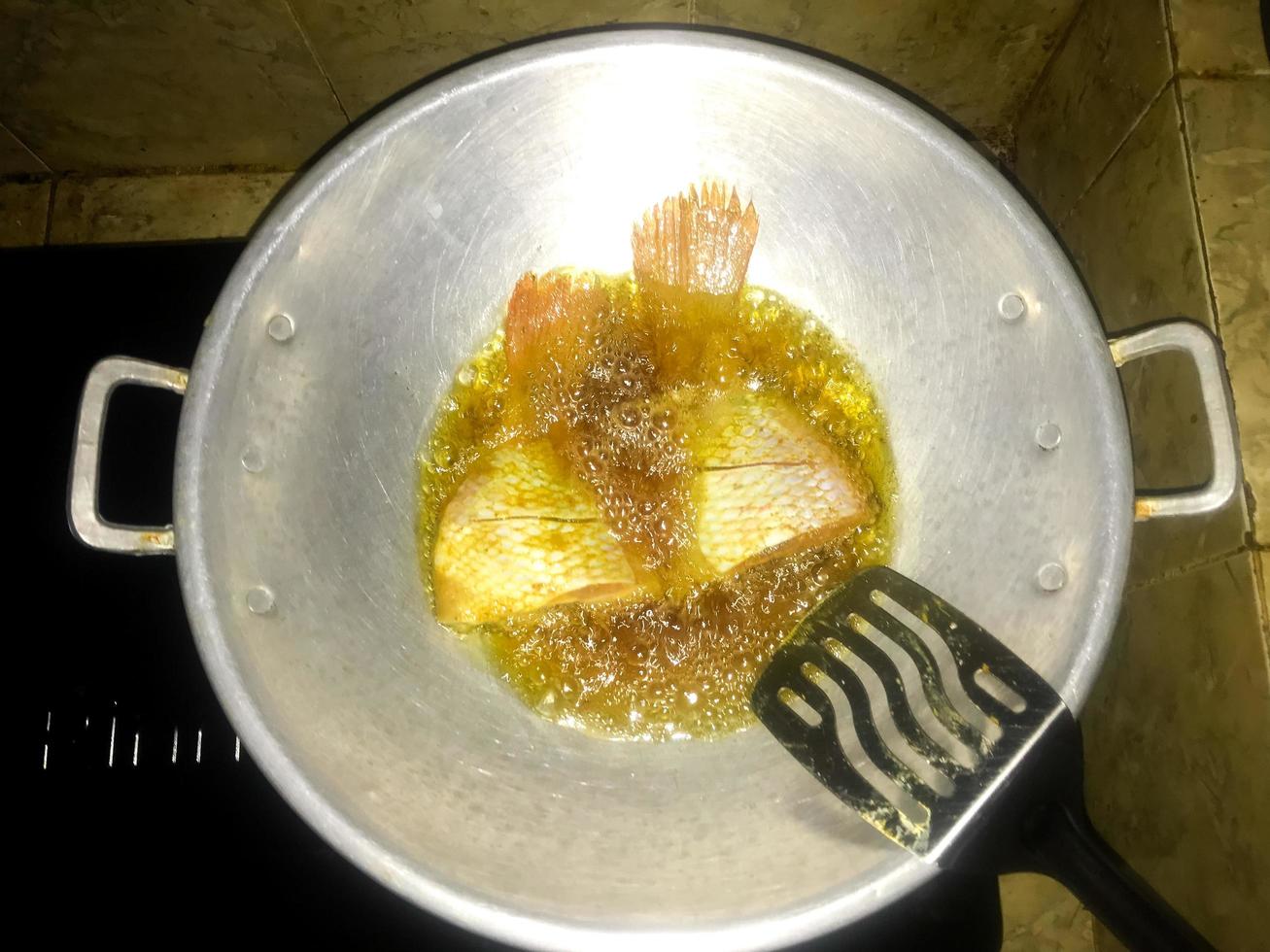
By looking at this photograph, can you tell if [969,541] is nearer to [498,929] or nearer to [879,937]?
[879,937]

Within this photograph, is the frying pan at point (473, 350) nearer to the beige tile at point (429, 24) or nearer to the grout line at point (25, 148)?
the beige tile at point (429, 24)

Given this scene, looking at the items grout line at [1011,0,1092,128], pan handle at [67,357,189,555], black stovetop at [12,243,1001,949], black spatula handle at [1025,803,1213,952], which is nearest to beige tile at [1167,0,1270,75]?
grout line at [1011,0,1092,128]

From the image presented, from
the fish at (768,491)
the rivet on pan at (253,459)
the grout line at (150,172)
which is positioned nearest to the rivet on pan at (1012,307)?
the fish at (768,491)

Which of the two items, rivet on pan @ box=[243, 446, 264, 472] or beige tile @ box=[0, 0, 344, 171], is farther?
beige tile @ box=[0, 0, 344, 171]

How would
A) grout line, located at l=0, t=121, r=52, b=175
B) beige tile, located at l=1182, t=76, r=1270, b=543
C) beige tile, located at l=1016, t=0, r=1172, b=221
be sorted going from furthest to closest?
grout line, located at l=0, t=121, r=52, b=175
beige tile, located at l=1016, t=0, r=1172, b=221
beige tile, located at l=1182, t=76, r=1270, b=543

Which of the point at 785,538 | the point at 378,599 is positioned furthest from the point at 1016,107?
the point at 378,599

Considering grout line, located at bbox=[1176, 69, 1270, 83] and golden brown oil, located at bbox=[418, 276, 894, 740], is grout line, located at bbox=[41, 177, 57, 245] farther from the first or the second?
grout line, located at bbox=[1176, 69, 1270, 83]

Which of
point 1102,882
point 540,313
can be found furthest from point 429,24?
point 1102,882
